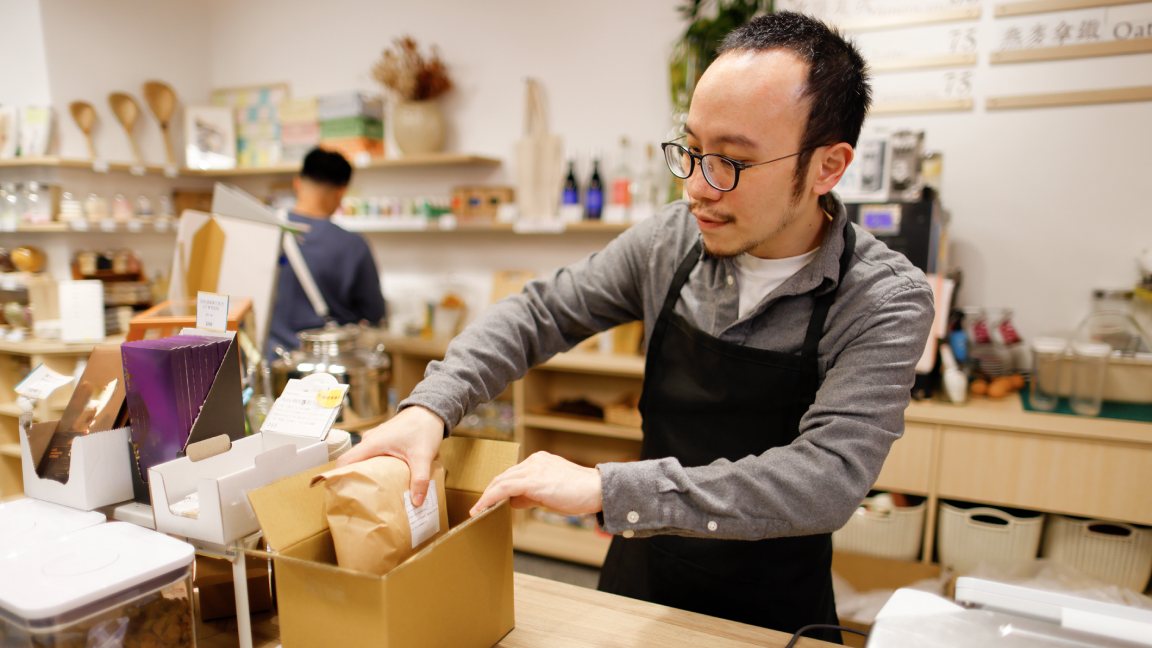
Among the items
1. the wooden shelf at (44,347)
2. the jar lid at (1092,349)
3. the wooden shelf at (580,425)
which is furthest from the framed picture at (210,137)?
the jar lid at (1092,349)

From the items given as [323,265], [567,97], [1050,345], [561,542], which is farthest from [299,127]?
[1050,345]

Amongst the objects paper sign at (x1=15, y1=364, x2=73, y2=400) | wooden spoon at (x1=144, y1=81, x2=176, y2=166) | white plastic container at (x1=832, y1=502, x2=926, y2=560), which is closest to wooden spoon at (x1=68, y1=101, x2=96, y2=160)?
wooden spoon at (x1=144, y1=81, x2=176, y2=166)

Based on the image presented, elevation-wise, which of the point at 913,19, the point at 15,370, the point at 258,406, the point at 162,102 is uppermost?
the point at 913,19

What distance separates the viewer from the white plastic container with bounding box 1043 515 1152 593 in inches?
94.3

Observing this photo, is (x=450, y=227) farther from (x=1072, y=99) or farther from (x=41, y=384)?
(x=1072, y=99)

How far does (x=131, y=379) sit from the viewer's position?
3.68ft

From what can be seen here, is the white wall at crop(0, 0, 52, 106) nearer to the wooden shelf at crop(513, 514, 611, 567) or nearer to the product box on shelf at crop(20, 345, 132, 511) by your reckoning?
the product box on shelf at crop(20, 345, 132, 511)

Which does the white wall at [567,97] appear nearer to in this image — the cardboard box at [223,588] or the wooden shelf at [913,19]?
the wooden shelf at [913,19]

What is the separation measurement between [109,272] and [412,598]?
4297 millimetres

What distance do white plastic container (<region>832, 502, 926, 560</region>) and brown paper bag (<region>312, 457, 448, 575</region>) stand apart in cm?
217

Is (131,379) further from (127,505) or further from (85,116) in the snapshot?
(85,116)

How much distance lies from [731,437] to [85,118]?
14.9 feet

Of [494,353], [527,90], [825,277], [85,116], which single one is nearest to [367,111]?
[527,90]

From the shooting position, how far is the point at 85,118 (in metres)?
4.17
